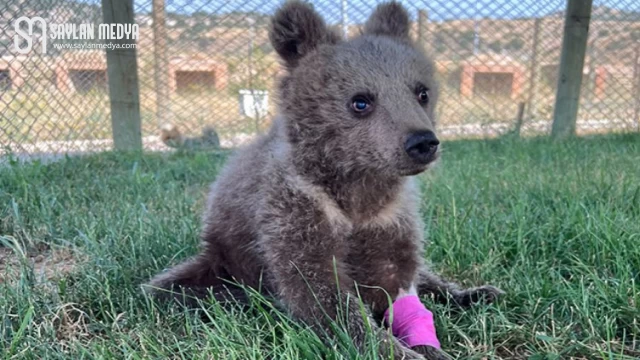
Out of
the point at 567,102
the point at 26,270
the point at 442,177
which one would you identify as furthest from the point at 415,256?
the point at 567,102

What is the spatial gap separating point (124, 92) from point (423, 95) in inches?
155

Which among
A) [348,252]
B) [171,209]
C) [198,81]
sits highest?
[198,81]

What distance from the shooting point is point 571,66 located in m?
6.61

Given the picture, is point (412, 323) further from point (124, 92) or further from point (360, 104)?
point (124, 92)

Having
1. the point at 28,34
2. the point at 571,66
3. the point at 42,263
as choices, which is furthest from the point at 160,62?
the point at 571,66

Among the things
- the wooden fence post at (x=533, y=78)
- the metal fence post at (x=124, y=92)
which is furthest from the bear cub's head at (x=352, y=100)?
the wooden fence post at (x=533, y=78)

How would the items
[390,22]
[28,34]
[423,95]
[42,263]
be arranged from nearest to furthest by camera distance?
[423,95], [390,22], [42,263], [28,34]

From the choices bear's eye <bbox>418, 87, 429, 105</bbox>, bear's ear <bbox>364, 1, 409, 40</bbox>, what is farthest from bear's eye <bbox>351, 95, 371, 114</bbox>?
bear's ear <bbox>364, 1, 409, 40</bbox>

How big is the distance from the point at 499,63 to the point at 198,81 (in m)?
3.37

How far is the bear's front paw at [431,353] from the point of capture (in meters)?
1.98

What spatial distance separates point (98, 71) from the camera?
17.8ft

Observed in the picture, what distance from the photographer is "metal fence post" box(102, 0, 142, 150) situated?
5473 millimetres

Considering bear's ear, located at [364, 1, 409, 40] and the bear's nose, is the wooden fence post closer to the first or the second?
bear's ear, located at [364, 1, 409, 40]

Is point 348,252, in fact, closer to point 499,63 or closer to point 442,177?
point 442,177
